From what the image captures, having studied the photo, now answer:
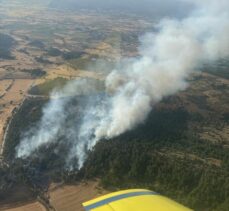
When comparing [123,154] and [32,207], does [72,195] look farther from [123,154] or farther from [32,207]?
[123,154]

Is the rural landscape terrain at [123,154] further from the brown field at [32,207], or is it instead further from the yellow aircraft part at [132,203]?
the yellow aircraft part at [132,203]

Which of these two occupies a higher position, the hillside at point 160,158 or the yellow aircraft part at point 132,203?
the yellow aircraft part at point 132,203

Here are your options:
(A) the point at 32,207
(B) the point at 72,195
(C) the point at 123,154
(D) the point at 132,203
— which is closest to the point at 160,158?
(C) the point at 123,154

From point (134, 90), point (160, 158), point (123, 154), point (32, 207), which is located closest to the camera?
point (32, 207)

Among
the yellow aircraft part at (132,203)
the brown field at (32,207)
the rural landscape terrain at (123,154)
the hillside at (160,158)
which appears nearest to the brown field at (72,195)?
the rural landscape terrain at (123,154)

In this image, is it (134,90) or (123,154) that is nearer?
(123,154)

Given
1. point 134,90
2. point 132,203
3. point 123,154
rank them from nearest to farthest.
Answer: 1. point 132,203
2. point 123,154
3. point 134,90

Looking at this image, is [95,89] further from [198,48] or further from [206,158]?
[206,158]

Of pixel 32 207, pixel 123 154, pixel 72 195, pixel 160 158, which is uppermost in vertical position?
pixel 123 154
